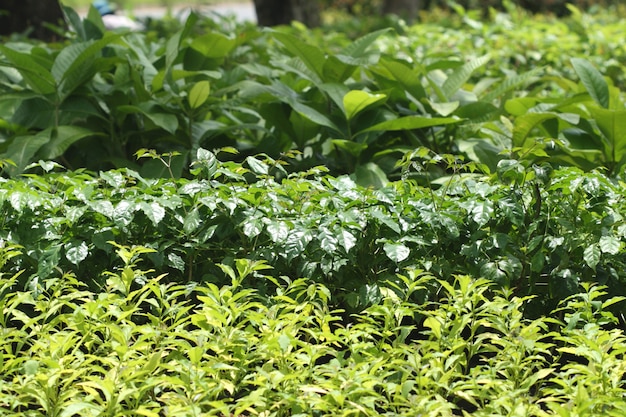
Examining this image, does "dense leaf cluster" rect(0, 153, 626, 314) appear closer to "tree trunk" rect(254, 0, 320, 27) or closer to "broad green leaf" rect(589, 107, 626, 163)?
"broad green leaf" rect(589, 107, 626, 163)

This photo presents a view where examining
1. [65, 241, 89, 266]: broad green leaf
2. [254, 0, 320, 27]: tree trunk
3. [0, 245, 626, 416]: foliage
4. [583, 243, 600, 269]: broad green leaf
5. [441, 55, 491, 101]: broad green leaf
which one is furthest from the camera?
[254, 0, 320, 27]: tree trunk

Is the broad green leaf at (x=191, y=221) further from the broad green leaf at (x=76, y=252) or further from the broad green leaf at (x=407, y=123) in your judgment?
the broad green leaf at (x=407, y=123)

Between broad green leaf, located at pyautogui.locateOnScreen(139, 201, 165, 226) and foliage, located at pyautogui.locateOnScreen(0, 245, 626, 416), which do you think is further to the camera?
broad green leaf, located at pyautogui.locateOnScreen(139, 201, 165, 226)

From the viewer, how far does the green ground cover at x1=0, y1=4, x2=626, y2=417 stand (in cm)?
257

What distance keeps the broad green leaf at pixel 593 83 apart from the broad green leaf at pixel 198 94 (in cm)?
194

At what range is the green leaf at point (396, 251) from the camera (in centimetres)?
304

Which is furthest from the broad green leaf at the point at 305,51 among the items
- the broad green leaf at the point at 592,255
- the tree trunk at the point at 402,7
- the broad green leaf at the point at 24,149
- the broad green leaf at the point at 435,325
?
the tree trunk at the point at 402,7

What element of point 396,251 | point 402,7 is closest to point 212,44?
point 396,251

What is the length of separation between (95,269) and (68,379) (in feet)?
2.86

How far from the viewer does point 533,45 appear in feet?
24.9

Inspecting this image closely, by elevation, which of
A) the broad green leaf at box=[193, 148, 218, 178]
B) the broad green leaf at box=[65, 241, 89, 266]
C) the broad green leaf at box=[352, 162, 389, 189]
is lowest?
the broad green leaf at box=[352, 162, 389, 189]

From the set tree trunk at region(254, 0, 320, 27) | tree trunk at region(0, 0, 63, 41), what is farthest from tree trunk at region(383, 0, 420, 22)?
tree trunk at region(0, 0, 63, 41)

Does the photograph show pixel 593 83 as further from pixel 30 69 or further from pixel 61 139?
pixel 30 69

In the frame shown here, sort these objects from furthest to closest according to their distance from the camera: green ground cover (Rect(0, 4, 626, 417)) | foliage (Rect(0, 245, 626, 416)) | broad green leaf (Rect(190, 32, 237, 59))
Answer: broad green leaf (Rect(190, 32, 237, 59)) → green ground cover (Rect(0, 4, 626, 417)) → foliage (Rect(0, 245, 626, 416))
